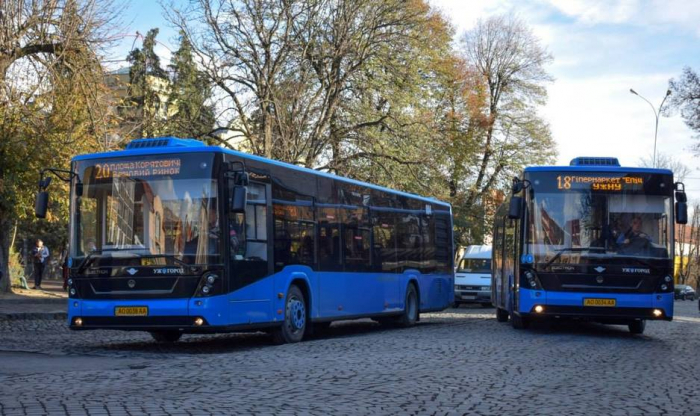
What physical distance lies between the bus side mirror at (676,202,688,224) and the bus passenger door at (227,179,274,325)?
24.4ft

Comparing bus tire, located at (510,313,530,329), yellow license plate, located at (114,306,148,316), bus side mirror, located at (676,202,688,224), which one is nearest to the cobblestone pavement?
yellow license plate, located at (114,306,148,316)

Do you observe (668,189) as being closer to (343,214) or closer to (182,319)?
(343,214)

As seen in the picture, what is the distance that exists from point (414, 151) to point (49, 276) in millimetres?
30357

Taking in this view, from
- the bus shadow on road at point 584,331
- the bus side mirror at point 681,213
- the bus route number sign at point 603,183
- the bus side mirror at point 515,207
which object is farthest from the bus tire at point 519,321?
the bus side mirror at point 681,213

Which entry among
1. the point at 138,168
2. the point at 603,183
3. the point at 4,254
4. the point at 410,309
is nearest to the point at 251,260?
the point at 138,168

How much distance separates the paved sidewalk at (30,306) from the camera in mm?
22523

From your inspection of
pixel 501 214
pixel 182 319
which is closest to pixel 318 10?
pixel 501 214

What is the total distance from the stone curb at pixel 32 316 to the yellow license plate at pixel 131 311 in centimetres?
821

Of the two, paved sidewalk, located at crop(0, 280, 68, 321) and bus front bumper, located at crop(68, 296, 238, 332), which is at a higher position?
bus front bumper, located at crop(68, 296, 238, 332)

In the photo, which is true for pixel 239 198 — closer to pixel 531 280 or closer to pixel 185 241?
pixel 185 241

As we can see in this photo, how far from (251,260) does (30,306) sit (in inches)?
511

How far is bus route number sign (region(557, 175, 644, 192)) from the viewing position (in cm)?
1870

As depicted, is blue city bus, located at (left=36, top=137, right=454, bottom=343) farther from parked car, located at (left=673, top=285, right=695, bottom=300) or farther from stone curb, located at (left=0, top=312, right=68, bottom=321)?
parked car, located at (left=673, top=285, right=695, bottom=300)

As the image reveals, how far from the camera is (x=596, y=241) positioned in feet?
60.2
